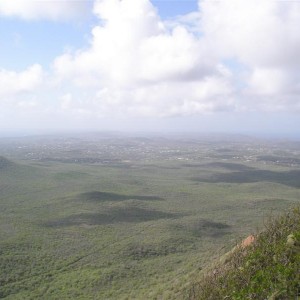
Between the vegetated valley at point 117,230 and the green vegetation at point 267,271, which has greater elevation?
the green vegetation at point 267,271

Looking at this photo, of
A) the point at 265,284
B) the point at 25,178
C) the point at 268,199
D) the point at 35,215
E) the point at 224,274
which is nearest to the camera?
the point at 265,284

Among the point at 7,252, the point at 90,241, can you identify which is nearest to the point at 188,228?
the point at 90,241

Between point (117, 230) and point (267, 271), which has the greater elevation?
point (267, 271)

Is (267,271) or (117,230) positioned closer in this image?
(267,271)

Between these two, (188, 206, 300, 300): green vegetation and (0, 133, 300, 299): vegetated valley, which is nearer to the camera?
(188, 206, 300, 300): green vegetation

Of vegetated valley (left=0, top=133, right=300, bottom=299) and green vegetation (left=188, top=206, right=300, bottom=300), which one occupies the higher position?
green vegetation (left=188, top=206, right=300, bottom=300)

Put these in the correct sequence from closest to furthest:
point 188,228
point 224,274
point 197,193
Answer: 1. point 224,274
2. point 188,228
3. point 197,193

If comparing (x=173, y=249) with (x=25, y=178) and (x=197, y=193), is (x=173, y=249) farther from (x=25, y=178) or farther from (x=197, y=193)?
(x=25, y=178)

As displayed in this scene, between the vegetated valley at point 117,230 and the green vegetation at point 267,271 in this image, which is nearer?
the green vegetation at point 267,271
